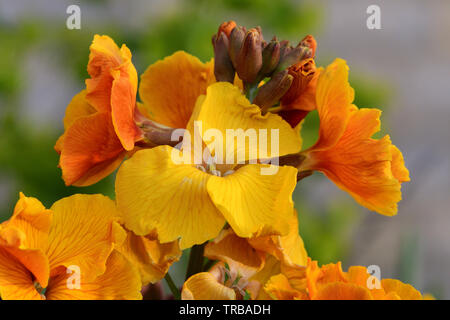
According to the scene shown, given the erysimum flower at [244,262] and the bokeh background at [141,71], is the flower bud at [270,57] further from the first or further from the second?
the bokeh background at [141,71]

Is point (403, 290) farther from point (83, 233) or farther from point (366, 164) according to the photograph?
point (83, 233)

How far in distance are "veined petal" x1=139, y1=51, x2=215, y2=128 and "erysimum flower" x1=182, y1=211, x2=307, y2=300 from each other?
171 mm

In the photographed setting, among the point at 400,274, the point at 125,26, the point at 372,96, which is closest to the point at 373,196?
the point at 400,274

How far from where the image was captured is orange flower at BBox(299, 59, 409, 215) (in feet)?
1.80

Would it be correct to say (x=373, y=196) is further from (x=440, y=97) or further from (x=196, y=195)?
(x=440, y=97)

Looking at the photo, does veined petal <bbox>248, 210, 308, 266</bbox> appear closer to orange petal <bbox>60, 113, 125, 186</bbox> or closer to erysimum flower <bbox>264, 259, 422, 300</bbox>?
erysimum flower <bbox>264, 259, 422, 300</bbox>

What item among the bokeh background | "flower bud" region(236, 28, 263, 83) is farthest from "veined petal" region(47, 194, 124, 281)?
the bokeh background

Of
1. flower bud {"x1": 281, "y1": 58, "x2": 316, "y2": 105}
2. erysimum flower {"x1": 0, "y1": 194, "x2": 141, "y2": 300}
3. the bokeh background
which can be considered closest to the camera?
erysimum flower {"x1": 0, "y1": 194, "x2": 141, "y2": 300}

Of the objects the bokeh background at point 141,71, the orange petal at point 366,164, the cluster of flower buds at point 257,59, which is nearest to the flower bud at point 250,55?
the cluster of flower buds at point 257,59

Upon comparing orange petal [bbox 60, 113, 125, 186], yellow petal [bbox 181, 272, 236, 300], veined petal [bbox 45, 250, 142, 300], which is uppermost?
orange petal [bbox 60, 113, 125, 186]

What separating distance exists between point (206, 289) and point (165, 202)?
9cm

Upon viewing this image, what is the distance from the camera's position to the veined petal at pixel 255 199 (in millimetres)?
480

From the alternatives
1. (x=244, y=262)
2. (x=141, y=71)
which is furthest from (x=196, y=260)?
(x=141, y=71)
